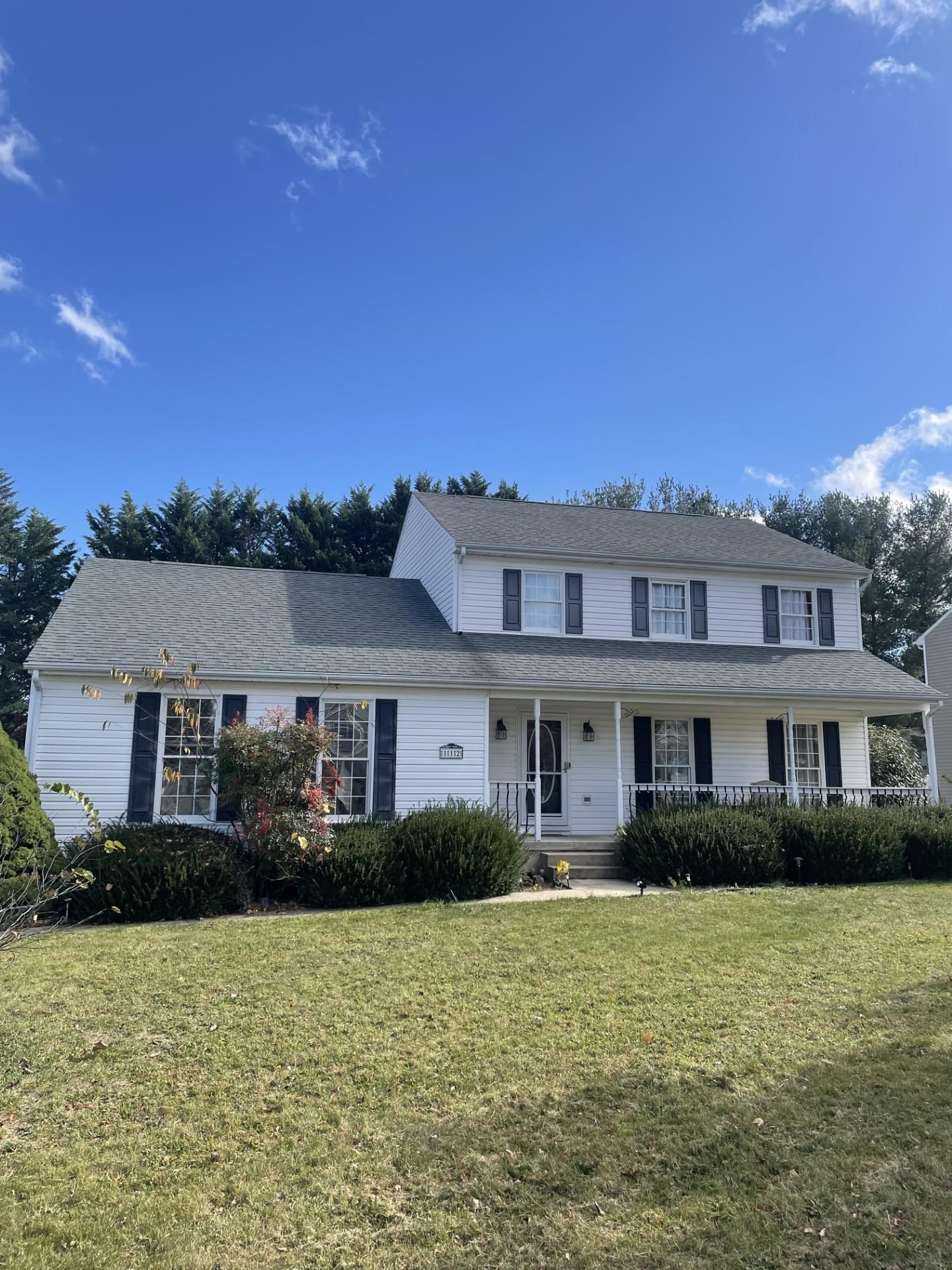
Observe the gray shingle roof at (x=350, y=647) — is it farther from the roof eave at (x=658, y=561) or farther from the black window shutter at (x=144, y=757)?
the roof eave at (x=658, y=561)

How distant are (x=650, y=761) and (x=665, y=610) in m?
3.43

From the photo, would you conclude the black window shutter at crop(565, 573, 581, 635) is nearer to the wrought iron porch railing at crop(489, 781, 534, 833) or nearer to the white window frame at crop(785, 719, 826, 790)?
the wrought iron porch railing at crop(489, 781, 534, 833)

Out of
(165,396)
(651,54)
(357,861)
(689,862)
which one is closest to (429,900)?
(357,861)

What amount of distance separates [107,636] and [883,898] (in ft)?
42.3

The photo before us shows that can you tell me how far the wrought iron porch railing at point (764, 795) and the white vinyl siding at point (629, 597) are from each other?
3.33 metres

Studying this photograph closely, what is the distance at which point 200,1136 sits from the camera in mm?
4352

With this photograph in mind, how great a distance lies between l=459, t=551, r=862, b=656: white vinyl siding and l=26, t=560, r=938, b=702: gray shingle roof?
0.37m

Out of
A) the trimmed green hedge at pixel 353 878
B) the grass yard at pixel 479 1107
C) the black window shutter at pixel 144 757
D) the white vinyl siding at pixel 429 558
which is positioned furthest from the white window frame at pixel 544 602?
the grass yard at pixel 479 1107

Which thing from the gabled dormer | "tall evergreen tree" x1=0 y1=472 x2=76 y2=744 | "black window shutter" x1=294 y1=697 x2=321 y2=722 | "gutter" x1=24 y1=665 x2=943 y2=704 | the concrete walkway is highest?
"tall evergreen tree" x1=0 y1=472 x2=76 y2=744

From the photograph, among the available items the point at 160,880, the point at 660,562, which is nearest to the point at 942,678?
the point at 660,562

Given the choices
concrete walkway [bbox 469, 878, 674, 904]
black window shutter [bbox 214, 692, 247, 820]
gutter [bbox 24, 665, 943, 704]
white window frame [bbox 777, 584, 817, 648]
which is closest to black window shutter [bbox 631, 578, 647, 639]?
gutter [bbox 24, 665, 943, 704]

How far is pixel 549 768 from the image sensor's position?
53.2 feet

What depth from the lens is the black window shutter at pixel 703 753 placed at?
16641mm

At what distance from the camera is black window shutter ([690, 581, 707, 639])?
1772 cm
